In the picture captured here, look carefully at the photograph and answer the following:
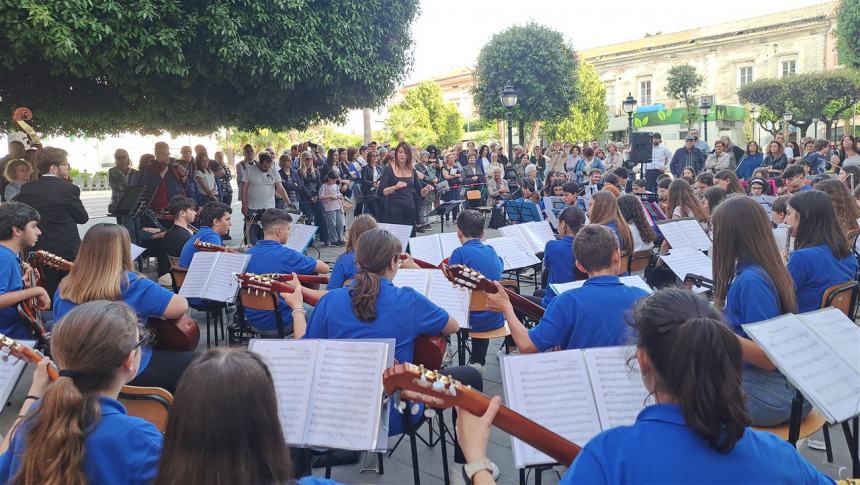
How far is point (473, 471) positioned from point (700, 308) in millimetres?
766

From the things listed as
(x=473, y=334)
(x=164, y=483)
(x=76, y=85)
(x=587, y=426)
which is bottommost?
(x=473, y=334)

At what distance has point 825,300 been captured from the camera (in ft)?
11.2

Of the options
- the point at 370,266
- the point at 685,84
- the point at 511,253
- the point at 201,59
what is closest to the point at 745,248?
the point at 370,266

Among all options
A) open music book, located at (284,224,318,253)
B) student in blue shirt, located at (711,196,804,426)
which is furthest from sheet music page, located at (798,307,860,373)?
open music book, located at (284,224,318,253)

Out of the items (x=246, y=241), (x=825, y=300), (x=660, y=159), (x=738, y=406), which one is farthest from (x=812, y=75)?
(x=738, y=406)

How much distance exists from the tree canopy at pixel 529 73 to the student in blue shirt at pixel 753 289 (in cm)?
2184

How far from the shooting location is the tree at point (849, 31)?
19.5 metres

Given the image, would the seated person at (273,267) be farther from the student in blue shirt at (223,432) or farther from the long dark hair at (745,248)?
the student in blue shirt at (223,432)

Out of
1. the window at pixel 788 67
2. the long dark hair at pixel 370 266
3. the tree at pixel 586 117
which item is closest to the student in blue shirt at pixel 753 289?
the long dark hair at pixel 370 266

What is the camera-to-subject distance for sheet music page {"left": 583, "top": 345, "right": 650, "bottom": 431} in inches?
84.7

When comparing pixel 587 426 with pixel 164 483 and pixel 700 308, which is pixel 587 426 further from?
pixel 164 483

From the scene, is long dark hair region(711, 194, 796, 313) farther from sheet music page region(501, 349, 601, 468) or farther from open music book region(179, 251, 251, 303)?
open music book region(179, 251, 251, 303)

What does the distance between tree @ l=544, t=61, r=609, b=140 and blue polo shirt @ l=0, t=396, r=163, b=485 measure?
1436 inches

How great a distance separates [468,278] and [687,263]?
248 cm
